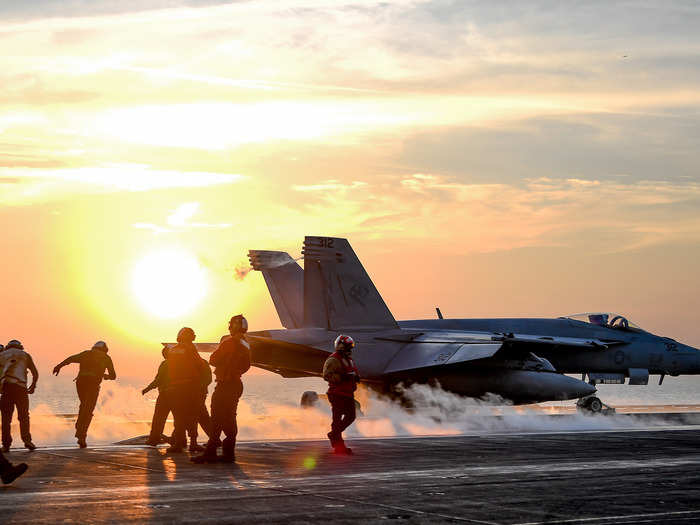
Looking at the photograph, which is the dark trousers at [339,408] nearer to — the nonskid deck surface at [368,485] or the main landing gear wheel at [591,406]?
the nonskid deck surface at [368,485]

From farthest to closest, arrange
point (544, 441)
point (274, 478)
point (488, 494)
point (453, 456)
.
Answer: point (544, 441), point (453, 456), point (274, 478), point (488, 494)

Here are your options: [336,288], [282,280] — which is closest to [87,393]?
[336,288]

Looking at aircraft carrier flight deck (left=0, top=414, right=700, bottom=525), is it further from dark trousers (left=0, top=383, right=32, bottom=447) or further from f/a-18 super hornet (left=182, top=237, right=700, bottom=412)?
f/a-18 super hornet (left=182, top=237, right=700, bottom=412)

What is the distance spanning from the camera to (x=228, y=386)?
14914 mm

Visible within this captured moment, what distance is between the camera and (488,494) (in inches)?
439

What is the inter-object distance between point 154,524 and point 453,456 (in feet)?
26.7

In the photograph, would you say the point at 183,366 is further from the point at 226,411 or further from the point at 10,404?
the point at 10,404

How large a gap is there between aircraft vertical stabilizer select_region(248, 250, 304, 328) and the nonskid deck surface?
1927 cm

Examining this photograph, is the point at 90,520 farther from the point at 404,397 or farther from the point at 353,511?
the point at 404,397

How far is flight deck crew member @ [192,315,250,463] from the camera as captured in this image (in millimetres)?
14867

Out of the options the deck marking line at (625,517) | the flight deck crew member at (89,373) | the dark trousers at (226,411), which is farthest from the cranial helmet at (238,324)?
the deck marking line at (625,517)

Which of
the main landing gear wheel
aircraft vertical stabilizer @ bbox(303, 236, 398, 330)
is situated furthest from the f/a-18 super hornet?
the main landing gear wheel

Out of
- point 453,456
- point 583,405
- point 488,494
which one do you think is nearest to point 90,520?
point 488,494

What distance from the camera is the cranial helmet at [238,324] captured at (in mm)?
15023
